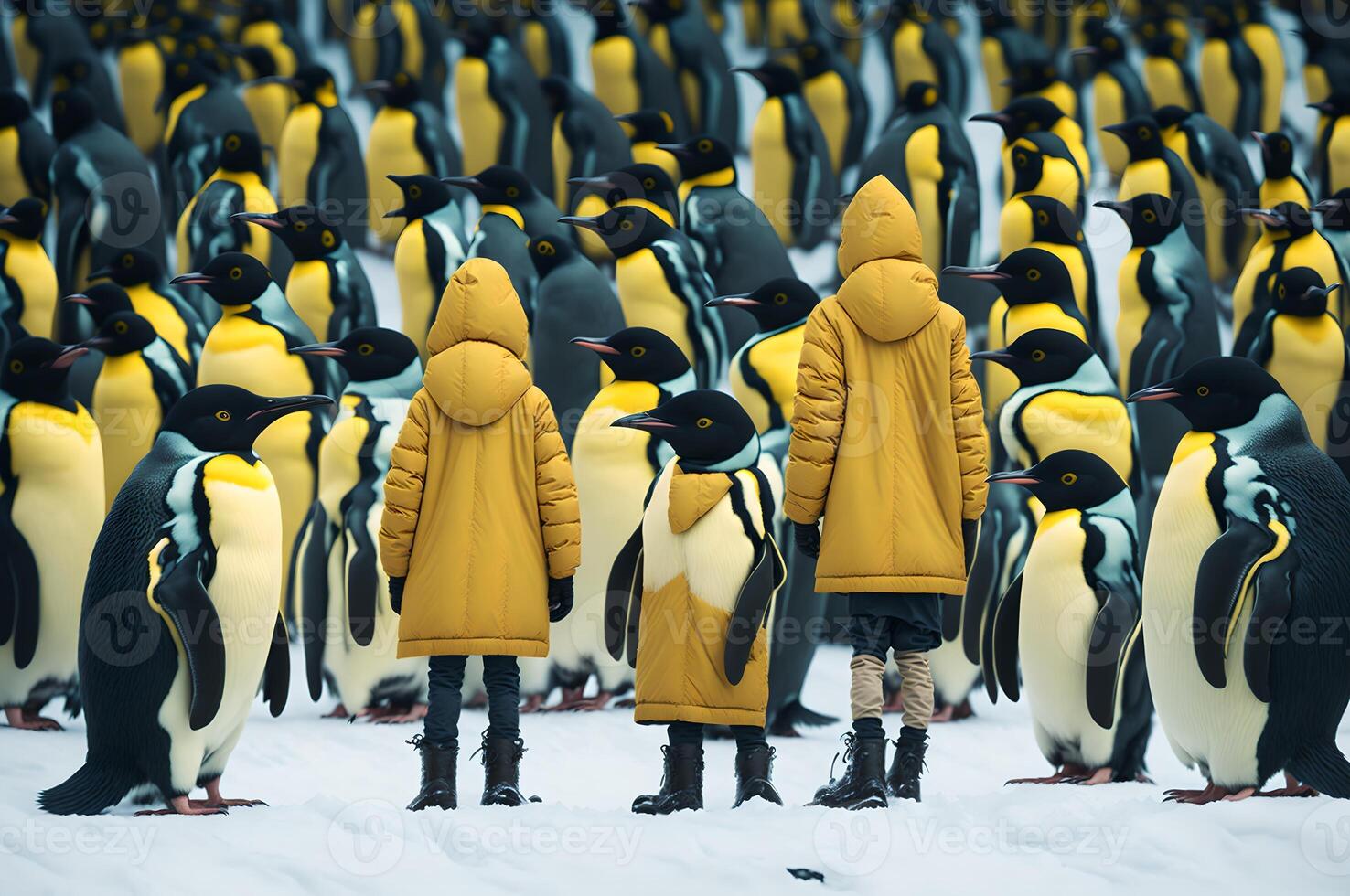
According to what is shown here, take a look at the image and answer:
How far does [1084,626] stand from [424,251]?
404cm

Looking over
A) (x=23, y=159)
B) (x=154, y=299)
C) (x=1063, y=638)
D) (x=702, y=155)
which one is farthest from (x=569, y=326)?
(x=23, y=159)

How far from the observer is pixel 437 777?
4301 mm

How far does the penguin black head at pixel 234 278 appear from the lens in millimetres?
6828

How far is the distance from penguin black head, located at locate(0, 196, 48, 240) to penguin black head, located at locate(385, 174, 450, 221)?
1468 mm

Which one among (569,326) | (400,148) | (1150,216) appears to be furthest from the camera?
(400,148)

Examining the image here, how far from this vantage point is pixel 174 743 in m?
4.45

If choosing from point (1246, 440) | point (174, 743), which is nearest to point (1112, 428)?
point (1246, 440)

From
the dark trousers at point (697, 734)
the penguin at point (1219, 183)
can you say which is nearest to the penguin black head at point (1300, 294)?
the penguin at point (1219, 183)

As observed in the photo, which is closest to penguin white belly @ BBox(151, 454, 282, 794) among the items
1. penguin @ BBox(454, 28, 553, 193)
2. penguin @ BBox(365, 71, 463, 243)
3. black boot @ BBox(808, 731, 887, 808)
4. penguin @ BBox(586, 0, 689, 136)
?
black boot @ BBox(808, 731, 887, 808)

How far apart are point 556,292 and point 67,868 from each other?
406 centimetres

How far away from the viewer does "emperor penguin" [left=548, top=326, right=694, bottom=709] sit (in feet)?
19.8

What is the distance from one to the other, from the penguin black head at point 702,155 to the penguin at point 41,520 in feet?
12.8

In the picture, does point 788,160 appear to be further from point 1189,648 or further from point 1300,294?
point 1189,648

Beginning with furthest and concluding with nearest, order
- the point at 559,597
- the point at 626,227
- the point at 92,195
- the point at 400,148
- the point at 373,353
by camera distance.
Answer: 1. the point at 400,148
2. the point at 92,195
3. the point at 626,227
4. the point at 373,353
5. the point at 559,597
